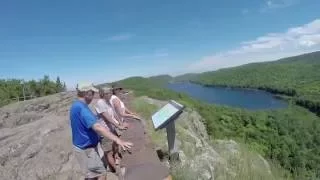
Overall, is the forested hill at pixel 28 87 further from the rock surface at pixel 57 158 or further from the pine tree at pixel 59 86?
the rock surface at pixel 57 158

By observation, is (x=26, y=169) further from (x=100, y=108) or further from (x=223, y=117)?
(x=223, y=117)

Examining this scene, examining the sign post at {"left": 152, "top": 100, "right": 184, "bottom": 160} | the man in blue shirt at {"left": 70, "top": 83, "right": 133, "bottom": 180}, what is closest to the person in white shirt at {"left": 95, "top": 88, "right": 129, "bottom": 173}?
the sign post at {"left": 152, "top": 100, "right": 184, "bottom": 160}

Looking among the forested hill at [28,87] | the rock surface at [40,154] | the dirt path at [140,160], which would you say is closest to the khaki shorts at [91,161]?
the dirt path at [140,160]

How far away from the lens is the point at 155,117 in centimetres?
694

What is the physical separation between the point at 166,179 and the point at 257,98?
19543 centimetres

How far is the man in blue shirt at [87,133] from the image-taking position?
512 centimetres

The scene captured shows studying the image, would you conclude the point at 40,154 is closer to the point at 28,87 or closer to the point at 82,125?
the point at 82,125

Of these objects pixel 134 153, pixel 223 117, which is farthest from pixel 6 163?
pixel 223 117

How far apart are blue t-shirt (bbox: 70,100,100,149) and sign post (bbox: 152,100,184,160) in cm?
118

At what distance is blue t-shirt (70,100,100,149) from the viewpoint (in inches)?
202

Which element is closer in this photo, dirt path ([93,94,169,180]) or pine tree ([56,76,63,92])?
dirt path ([93,94,169,180])

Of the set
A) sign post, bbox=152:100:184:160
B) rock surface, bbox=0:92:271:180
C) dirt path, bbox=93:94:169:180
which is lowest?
rock surface, bbox=0:92:271:180

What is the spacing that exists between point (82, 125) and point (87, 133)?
160 millimetres

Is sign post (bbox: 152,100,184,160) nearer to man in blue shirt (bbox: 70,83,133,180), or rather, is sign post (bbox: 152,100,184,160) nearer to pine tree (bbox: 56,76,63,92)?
man in blue shirt (bbox: 70,83,133,180)
